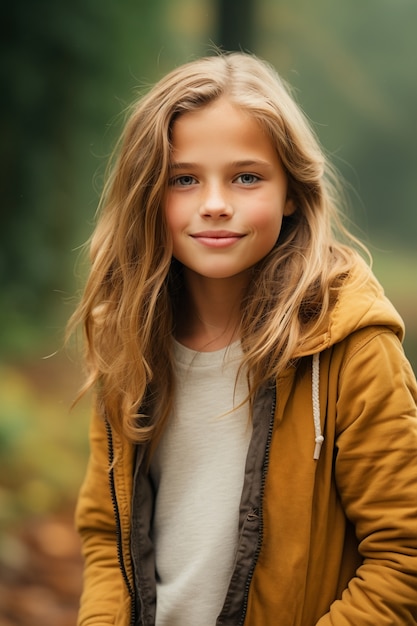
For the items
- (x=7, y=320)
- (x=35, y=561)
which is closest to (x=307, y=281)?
(x=35, y=561)

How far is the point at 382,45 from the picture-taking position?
11.1ft

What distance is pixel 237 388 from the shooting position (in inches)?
65.3

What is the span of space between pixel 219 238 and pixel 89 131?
8.73 feet

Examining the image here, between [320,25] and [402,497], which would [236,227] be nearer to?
[402,497]

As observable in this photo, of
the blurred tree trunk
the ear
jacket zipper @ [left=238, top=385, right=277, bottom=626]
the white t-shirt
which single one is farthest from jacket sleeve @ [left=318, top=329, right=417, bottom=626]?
the blurred tree trunk

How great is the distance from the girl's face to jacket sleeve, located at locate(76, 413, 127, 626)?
52 cm

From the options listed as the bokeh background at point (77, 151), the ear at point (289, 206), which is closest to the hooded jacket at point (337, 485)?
the ear at point (289, 206)

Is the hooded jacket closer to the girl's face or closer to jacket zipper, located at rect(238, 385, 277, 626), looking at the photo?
jacket zipper, located at rect(238, 385, 277, 626)

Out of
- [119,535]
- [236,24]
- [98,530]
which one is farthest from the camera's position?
[236,24]

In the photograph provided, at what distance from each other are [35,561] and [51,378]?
102 cm

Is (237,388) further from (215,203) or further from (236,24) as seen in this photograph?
(236,24)

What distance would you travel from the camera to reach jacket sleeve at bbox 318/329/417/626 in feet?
4.75

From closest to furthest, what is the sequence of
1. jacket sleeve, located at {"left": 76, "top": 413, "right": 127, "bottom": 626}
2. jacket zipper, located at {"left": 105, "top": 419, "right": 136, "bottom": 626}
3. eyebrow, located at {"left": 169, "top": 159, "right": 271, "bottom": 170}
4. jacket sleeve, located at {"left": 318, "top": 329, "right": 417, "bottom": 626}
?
jacket sleeve, located at {"left": 318, "top": 329, "right": 417, "bottom": 626}
eyebrow, located at {"left": 169, "top": 159, "right": 271, "bottom": 170}
jacket zipper, located at {"left": 105, "top": 419, "right": 136, "bottom": 626}
jacket sleeve, located at {"left": 76, "top": 413, "right": 127, "bottom": 626}

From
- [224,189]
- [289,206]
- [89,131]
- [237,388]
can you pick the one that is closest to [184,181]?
[224,189]
